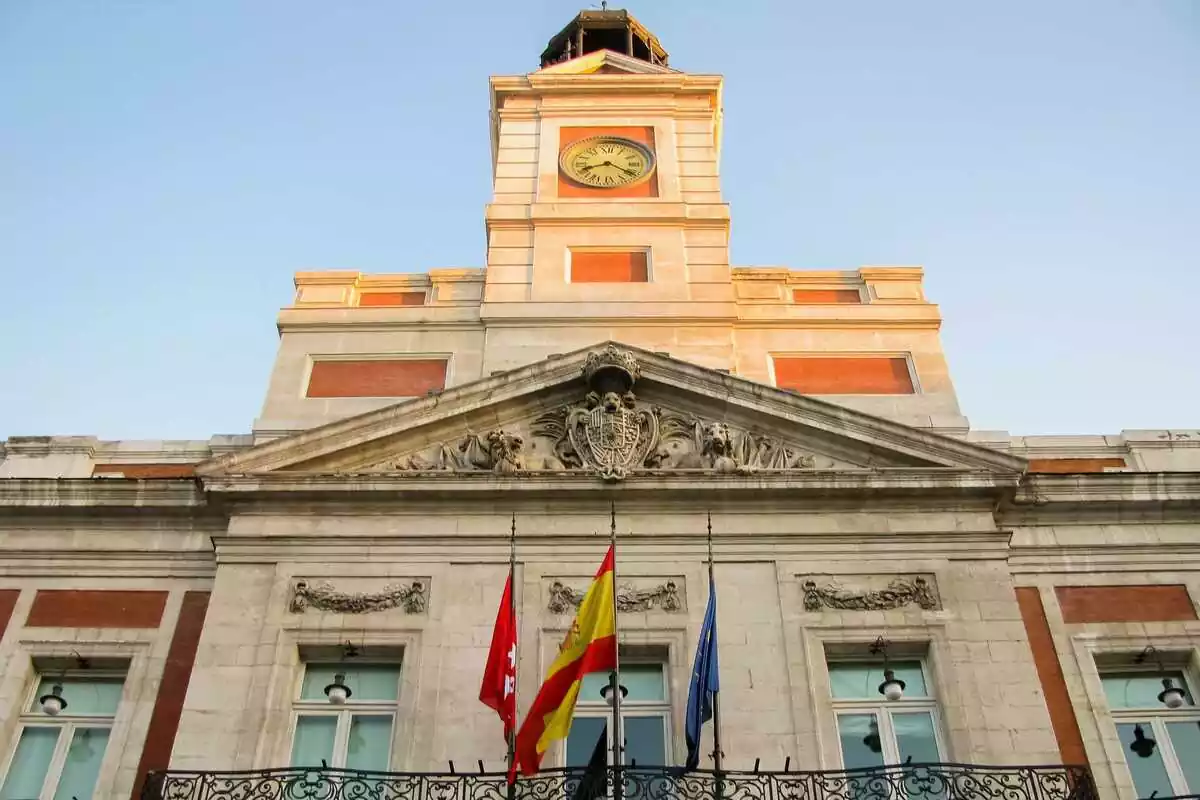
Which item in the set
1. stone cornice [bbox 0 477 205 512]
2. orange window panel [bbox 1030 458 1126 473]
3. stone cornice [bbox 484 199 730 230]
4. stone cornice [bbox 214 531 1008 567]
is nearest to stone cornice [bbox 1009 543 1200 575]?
stone cornice [bbox 214 531 1008 567]

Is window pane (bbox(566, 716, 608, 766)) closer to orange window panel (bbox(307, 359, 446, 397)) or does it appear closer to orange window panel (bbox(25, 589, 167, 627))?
orange window panel (bbox(25, 589, 167, 627))

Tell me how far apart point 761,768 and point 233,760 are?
495cm

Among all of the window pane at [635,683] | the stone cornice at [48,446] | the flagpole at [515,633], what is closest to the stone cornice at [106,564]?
the stone cornice at [48,446]

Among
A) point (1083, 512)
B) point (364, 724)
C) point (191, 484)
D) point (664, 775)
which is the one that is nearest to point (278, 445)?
point (191, 484)

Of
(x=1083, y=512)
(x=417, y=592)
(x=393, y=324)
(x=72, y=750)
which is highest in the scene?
(x=393, y=324)

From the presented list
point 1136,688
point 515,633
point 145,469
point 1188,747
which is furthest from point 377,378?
point 1188,747

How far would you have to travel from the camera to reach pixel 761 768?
13.5 m

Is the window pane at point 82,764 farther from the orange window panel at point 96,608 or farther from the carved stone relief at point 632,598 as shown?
the carved stone relief at point 632,598

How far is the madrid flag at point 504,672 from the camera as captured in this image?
1305 cm

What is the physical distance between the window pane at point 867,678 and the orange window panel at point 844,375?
4611 millimetres

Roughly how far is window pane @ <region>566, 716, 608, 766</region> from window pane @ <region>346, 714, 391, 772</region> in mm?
1769

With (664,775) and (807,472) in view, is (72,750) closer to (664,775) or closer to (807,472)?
(664,775)

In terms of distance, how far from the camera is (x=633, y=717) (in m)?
14.4

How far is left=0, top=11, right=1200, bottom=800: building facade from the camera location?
14109 millimetres
